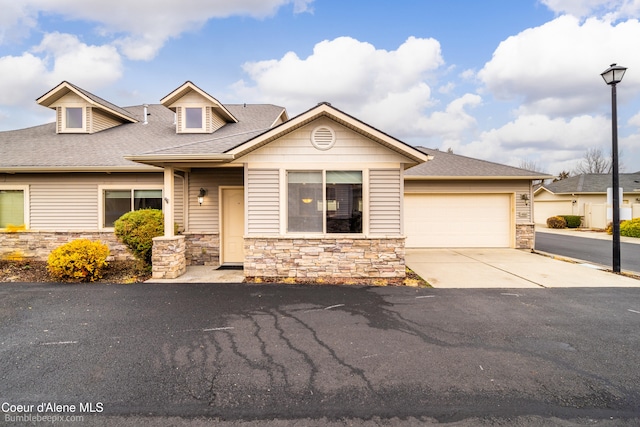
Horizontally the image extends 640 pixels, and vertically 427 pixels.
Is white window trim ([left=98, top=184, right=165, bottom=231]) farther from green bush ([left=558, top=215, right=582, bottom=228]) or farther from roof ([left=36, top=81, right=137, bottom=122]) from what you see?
green bush ([left=558, top=215, right=582, bottom=228])

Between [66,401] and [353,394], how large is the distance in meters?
2.74

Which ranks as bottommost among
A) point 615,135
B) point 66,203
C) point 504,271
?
point 504,271

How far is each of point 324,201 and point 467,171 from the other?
24.6ft

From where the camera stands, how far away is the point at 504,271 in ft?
25.9

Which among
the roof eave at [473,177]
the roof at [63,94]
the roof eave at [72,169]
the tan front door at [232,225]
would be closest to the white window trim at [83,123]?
the roof at [63,94]

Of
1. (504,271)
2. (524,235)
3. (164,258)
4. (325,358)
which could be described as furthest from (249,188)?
(524,235)

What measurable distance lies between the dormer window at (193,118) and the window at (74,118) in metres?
4.33

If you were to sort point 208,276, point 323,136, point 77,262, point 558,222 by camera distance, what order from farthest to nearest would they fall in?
point 558,222 < point 208,276 < point 323,136 < point 77,262

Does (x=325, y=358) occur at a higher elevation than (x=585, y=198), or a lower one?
lower

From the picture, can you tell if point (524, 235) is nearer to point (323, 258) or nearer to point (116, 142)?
point (323, 258)

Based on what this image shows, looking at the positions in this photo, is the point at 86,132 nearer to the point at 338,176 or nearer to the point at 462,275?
the point at 338,176

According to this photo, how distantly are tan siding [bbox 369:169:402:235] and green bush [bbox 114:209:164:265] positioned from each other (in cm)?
557

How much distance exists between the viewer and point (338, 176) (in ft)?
22.7

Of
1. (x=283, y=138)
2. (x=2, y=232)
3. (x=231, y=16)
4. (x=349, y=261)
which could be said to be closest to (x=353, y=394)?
(x=349, y=261)
